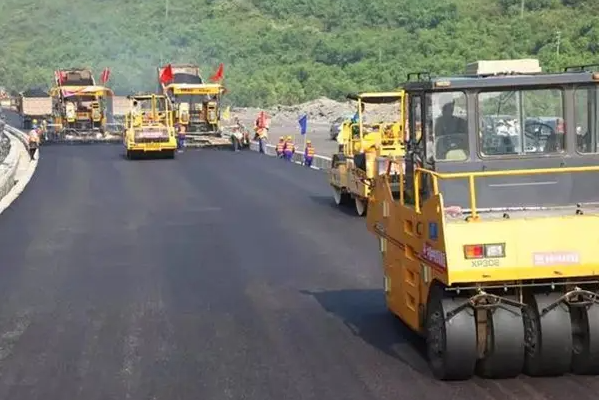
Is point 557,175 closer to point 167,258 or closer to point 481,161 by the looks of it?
point 481,161

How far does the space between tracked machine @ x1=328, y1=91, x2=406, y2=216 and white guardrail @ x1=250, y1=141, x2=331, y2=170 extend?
398 centimetres

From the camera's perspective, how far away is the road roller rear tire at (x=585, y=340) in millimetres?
7215

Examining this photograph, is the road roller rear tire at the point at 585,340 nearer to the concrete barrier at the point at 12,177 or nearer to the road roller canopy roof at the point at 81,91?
the concrete barrier at the point at 12,177

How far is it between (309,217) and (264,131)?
2132 cm

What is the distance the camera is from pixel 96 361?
8.28 meters

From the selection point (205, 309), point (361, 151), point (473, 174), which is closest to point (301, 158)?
point (361, 151)

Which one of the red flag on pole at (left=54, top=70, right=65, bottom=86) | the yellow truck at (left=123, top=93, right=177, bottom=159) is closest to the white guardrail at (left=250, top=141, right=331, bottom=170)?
the yellow truck at (left=123, top=93, right=177, bottom=159)

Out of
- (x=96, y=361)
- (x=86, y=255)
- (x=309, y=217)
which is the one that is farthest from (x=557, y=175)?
(x=309, y=217)

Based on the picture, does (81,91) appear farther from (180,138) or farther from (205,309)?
(205,309)

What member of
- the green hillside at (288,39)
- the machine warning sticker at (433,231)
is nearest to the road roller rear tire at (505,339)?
the machine warning sticker at (433,231)

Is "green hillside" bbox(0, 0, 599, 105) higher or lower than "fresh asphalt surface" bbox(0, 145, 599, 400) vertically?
A: higher

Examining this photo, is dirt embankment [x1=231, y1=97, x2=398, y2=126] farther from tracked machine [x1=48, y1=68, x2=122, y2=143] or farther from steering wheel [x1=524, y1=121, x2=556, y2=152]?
steering wheel [x1=524, y1=121, x2=556, y2=152]

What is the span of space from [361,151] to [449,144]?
11.3m

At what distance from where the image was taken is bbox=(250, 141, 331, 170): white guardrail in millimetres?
30016
